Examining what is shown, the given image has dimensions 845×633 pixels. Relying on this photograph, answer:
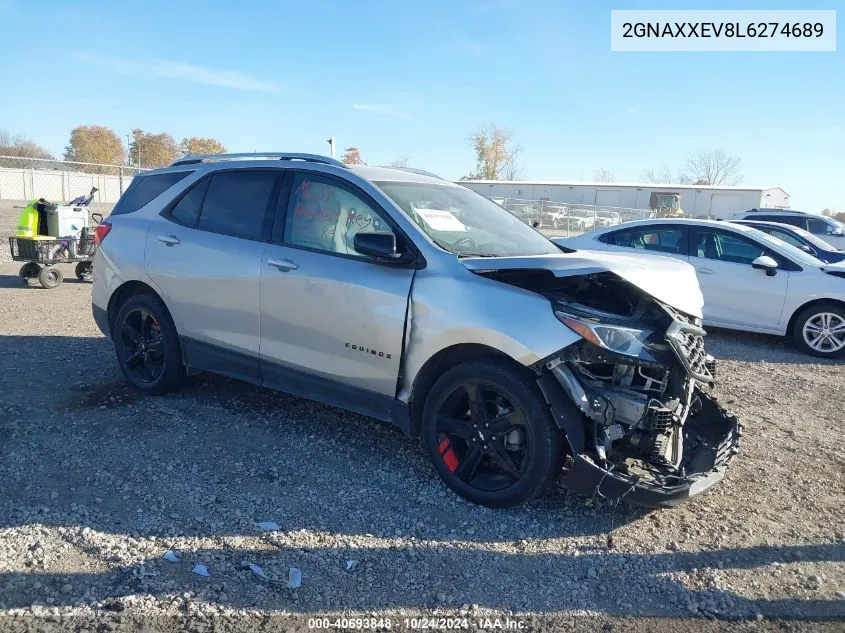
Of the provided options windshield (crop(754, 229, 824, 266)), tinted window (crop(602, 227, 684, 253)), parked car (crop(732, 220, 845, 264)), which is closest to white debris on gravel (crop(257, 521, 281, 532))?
tinted window (crop(602, 227, 684, 253))

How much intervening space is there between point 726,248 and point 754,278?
571 millimetres

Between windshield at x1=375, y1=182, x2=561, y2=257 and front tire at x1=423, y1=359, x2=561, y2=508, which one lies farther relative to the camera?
windshield at x1=375, y1=182, x2=561, y2=257

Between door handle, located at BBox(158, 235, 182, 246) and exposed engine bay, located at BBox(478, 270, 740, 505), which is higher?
door handle, located at BBox(158, 235, 182, 246)

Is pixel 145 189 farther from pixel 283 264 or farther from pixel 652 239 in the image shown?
pixel 652 239

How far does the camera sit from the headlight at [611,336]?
3289 millimetres

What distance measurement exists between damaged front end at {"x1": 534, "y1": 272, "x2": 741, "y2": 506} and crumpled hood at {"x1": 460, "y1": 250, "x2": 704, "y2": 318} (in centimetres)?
5

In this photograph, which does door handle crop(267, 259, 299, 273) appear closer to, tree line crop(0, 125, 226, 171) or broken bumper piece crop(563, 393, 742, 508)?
broken bumper piece crop(563, 393, 742, 508)

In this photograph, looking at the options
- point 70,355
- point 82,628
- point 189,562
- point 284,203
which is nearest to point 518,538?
point 189,562

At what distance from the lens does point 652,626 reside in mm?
2734

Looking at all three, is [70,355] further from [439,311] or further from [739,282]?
[739,282]

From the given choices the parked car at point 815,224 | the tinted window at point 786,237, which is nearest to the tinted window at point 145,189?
the tinted window at point 786,237

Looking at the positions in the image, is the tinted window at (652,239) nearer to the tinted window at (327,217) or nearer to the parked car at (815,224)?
the tinted window at (327,217)

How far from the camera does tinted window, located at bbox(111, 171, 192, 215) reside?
534 centimetres

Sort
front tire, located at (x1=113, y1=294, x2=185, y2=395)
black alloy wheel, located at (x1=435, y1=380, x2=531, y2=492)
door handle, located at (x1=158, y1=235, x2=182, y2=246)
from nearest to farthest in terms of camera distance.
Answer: black alloy wheel, located at (x1=435, y1=380, x2=531, y2=492) < door handle, located at (x1=158, y1=235, x2=182, y2=246) < front tire, located at (x1=113, y1=294, x2=185, y2=395)
